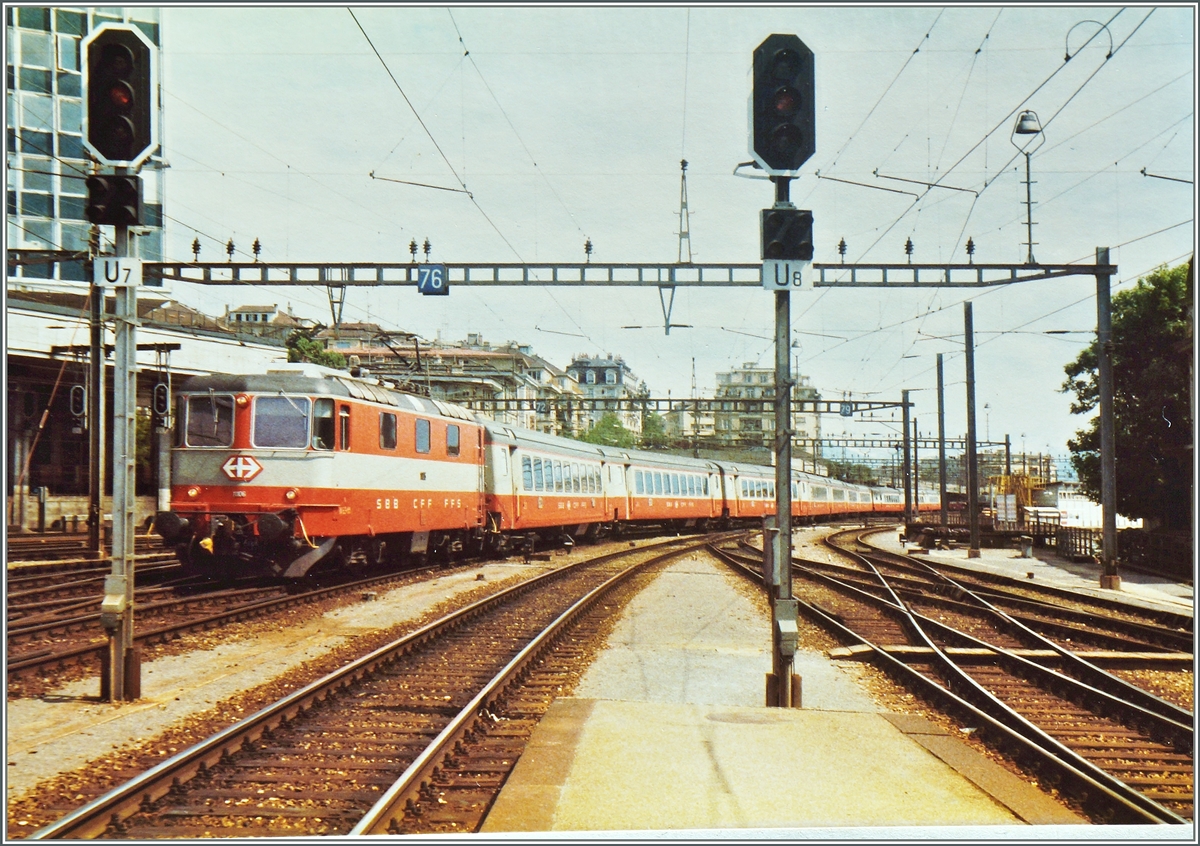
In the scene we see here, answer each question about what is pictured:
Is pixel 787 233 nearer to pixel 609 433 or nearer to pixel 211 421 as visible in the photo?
pixel 211 421

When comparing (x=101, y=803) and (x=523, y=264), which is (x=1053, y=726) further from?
(x=523, y=264)

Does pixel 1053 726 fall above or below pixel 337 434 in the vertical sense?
below

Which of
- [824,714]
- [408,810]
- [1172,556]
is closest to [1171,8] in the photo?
[824,714]

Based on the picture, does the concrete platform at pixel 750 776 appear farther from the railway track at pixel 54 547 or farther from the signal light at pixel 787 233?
the railway track at pixel 54 547

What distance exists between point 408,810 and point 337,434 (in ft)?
36.8

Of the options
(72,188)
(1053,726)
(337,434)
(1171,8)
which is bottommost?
(1053,726)

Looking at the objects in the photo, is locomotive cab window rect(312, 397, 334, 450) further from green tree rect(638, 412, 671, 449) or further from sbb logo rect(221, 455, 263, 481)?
green tree rect(638, 412, 671, 449)

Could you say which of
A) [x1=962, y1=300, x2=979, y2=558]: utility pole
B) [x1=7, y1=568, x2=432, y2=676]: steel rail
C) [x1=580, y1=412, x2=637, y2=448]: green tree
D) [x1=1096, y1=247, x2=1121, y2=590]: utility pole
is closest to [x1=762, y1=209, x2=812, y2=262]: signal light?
[x1=7, y1=568, x2=432, y2=676]: steel rail

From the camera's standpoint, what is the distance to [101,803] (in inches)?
224

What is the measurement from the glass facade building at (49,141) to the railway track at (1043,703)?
1212cm

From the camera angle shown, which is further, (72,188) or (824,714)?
(72,188)

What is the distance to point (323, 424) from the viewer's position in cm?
1652

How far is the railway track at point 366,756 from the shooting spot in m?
5.92

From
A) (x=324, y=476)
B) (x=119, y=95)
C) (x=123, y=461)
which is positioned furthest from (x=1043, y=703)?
(x=324, y=476)
